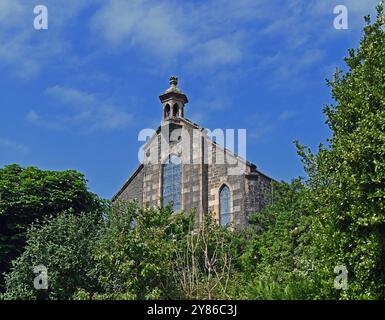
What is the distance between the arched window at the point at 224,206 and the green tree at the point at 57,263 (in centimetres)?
908

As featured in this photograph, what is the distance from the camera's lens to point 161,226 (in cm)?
2528

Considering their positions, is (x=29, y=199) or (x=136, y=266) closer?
(x=136, y=266)

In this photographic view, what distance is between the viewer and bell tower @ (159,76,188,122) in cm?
3688

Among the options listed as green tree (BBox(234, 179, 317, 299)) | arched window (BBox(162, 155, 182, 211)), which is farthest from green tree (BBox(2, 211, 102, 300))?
arched window (BBox(162, 155, 182, 211))

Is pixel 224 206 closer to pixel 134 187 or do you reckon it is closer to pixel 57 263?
pixel 134 187

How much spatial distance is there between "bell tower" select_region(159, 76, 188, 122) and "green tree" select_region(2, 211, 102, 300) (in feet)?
42.9

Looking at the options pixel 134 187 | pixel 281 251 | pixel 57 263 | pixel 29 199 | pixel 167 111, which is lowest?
pixel 57 263

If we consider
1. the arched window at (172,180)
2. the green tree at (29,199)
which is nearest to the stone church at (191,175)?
the arched window at (172,180)

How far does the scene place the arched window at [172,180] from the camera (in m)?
34.9

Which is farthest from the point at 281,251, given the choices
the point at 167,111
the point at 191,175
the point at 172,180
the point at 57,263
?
the point at 167,111

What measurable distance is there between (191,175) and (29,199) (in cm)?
910

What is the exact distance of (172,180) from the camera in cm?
3547
